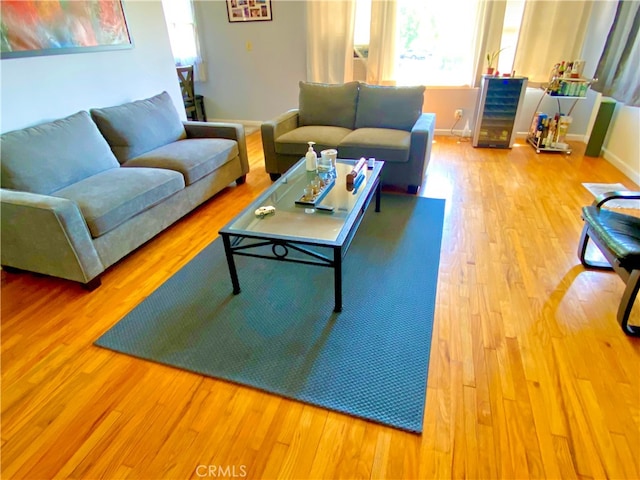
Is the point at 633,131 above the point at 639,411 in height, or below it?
above

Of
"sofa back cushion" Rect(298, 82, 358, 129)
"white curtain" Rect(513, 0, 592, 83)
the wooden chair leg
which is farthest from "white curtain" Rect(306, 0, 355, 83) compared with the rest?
the wooden chair leg

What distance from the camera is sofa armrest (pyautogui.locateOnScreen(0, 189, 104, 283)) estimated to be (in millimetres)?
1854

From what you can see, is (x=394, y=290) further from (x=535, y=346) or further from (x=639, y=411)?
(x=639, y=411)

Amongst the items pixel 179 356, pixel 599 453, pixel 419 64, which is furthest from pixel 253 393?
pixel 419 64

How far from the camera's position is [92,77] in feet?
9.25

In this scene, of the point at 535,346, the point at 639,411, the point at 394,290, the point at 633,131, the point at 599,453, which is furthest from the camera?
the point at 633,131

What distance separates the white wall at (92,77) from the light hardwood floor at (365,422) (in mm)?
1168

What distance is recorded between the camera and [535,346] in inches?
64.2

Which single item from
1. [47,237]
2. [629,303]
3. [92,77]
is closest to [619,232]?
[629,303]

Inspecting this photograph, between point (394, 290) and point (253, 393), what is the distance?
3.01 feet

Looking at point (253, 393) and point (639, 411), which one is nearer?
point (639, 411)

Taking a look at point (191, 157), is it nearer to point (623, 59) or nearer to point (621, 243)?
point (621, 243)

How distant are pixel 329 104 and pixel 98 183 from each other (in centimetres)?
216

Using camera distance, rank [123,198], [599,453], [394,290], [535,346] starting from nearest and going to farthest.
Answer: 1. [599,453]
2. [535,346]
3. [394,290]
4. [123,198]
